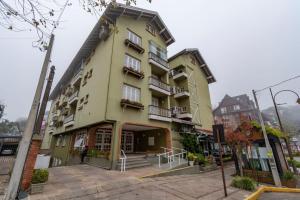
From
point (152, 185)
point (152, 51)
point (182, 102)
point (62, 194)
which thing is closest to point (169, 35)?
point (152, 51)

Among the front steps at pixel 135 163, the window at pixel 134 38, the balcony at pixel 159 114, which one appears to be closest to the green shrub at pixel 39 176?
the front steps at pixel 135 163

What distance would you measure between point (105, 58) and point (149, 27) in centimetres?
857

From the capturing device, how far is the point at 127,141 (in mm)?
18875

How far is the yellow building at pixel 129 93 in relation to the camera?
44.0 ft

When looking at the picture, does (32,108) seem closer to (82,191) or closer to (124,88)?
(82,191)

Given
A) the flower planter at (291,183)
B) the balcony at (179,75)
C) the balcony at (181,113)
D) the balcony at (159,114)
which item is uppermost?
the balcony at (179,75)

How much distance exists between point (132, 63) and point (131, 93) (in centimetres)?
346

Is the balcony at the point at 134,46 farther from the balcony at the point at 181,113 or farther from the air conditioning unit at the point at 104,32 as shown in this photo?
the balcony at the point at 181,113

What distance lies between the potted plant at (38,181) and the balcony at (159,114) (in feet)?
32.7

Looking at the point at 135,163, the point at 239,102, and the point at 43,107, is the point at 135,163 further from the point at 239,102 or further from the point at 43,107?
the point at 239,102

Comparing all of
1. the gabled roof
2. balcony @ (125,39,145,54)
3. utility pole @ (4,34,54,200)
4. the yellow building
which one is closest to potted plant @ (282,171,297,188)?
the yellow building

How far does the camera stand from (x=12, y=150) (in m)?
31.7

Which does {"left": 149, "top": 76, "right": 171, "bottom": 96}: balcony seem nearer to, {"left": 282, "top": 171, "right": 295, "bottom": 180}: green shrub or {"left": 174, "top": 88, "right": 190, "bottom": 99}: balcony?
{"left": 174, "top": 88, "right": 190, "bottom": 99}: balcony

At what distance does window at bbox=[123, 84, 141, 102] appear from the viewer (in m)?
14.3
